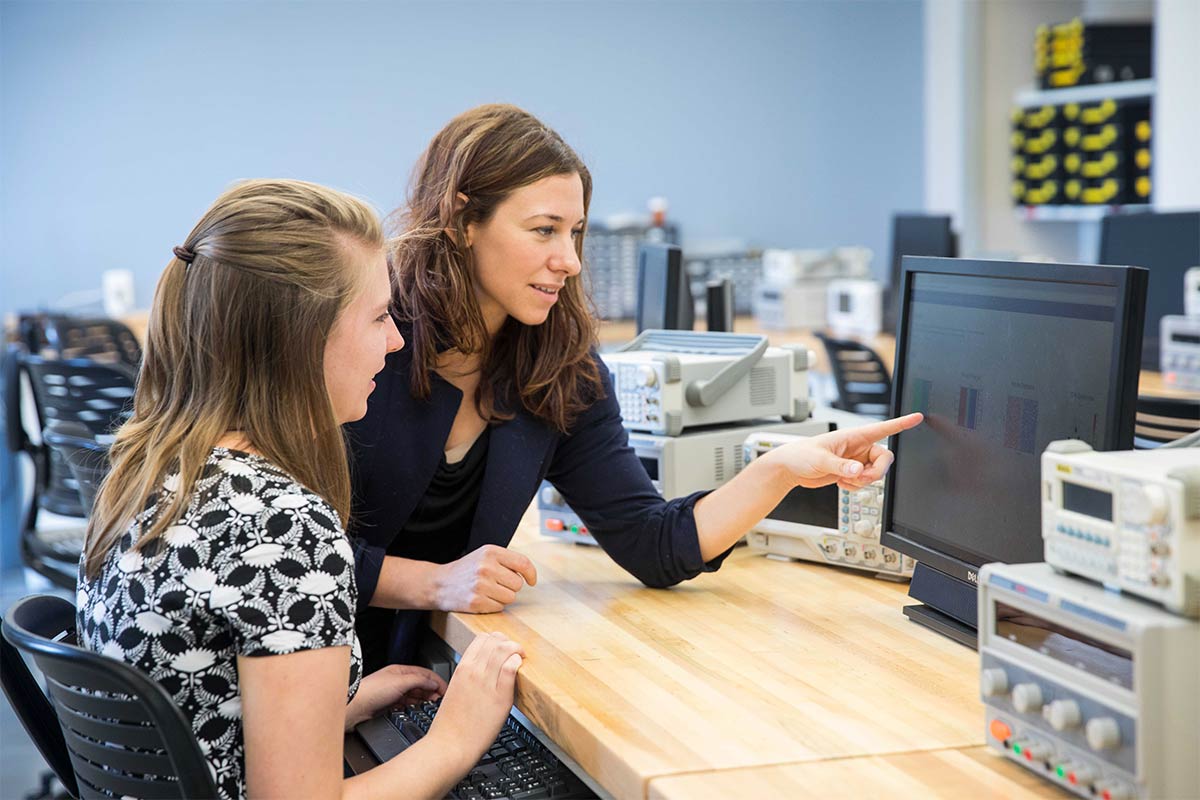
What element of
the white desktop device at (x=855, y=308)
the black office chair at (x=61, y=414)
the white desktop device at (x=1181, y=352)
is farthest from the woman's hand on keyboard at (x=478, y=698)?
the white desktop device at (x=855, y=308)

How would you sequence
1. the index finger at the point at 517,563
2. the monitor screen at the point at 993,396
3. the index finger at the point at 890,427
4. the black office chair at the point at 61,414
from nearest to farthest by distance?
the monitor screen at the point at 993,396 < the index finger at the point at 890,427 < the index finger at the point at 517,563 < the black office chair at the point at 61,414

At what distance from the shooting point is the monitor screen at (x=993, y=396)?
1.25 m

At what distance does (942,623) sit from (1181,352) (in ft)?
8.20

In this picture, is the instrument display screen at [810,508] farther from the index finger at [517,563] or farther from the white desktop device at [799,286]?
the white desktop device at [799,286]

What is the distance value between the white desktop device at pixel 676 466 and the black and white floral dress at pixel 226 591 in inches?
33.0

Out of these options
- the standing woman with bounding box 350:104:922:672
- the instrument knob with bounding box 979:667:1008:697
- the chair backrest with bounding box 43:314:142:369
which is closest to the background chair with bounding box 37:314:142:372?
the chair backrest with bounding box 43:314:142:369

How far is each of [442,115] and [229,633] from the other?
16.5ft

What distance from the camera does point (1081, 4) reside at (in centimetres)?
616

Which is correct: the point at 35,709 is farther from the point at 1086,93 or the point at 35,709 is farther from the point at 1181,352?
the point at 1086,93

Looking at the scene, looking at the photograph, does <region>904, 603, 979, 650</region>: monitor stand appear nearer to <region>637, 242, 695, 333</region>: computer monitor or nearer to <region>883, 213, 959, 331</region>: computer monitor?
<region>637, 242, 695, 333</region>: computer monitor

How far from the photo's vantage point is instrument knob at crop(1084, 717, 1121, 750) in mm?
958

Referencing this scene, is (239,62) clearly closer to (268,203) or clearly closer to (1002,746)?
(268,203)

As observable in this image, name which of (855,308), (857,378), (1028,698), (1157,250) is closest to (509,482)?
(1028,698)

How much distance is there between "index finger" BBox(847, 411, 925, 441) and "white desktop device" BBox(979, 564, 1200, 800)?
17.3 inches
